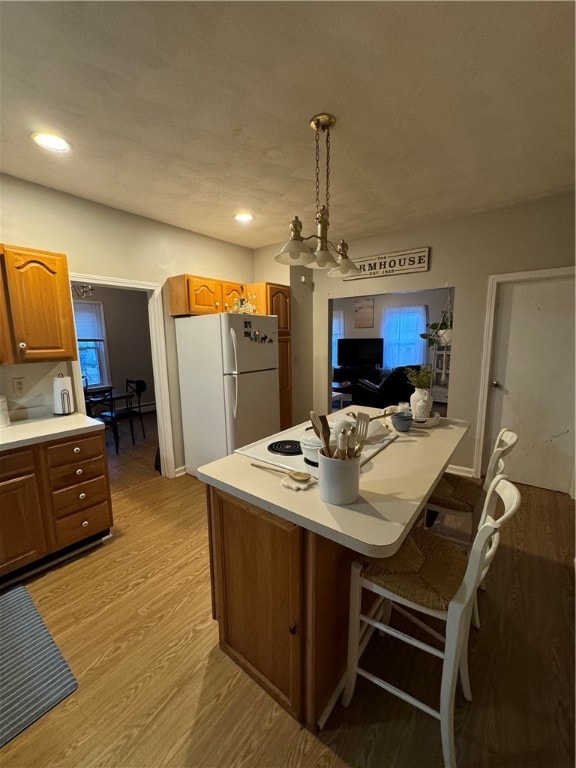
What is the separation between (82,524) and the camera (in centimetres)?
220

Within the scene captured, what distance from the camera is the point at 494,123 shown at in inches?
67.7

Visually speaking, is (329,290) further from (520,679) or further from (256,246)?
(520,679)

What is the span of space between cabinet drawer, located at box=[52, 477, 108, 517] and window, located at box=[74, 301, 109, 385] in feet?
12.5

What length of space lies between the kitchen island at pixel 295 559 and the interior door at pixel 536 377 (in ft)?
6.96

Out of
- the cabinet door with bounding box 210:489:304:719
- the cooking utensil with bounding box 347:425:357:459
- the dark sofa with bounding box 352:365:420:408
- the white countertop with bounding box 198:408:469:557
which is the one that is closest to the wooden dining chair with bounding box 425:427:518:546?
the white countertop with bounding box 198:408:469:557

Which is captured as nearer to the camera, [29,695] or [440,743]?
[440,743]

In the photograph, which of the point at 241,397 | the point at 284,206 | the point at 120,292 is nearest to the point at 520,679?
the point at 241,397

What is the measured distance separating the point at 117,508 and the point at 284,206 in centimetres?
304

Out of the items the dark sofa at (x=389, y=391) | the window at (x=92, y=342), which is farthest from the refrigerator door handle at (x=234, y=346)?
the window at (x=92, y=342)

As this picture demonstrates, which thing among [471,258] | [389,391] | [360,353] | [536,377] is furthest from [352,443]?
[360,353]

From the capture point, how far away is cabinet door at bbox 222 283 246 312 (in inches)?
137

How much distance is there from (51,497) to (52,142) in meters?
2.15

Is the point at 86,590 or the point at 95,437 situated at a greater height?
the point at 95,437

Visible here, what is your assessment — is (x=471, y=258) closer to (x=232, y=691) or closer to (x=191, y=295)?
(x=191, y=295)
